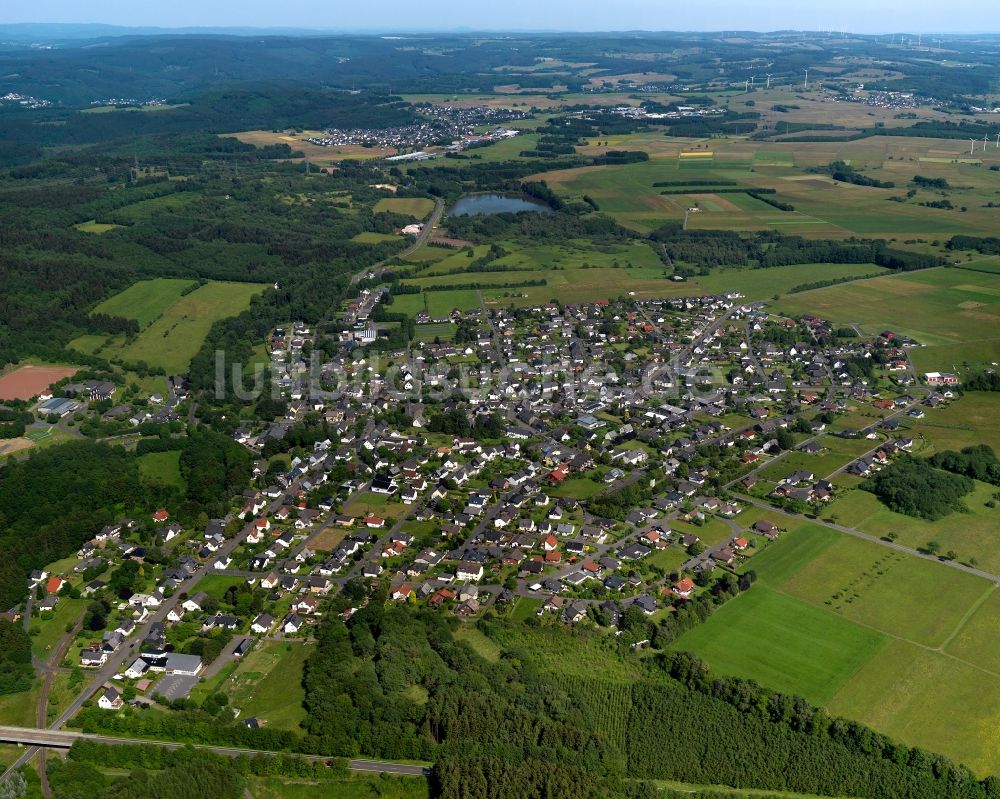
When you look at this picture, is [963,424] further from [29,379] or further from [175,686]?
Answer: [29,379]

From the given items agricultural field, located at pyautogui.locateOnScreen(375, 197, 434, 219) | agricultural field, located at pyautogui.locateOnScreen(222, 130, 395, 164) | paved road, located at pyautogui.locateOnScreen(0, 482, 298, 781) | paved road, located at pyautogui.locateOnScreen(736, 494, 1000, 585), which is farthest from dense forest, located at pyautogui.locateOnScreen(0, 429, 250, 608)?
agricultural field, located at pyautogui.locateOnScreen(222, 130, 395, 164)

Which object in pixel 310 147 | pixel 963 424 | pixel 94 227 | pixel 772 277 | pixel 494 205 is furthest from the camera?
pixel 310 147

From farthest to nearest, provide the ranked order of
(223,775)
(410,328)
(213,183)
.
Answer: (213,183), (410,328), (223,775)

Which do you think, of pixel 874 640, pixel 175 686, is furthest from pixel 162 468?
pixel 874 640

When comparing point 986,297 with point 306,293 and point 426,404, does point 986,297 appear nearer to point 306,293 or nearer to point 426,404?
point 426,404

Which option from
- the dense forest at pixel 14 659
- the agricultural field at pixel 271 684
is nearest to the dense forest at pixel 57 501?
the dense forest at pixel 14 659

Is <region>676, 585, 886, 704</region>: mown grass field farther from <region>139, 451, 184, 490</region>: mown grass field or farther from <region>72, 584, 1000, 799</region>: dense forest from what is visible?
A: <region>139, 451, 184, 490</region>: mown grass field

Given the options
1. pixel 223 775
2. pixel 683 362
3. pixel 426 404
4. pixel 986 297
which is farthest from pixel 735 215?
pixel 223 775
